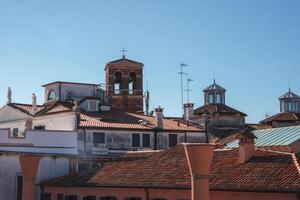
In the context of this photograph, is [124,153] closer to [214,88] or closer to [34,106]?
[34,106]

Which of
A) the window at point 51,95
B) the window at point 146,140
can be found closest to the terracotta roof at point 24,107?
the window at point 51,95

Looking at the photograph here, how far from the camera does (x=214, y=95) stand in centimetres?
6750

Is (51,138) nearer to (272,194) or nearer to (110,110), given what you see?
(110,110)

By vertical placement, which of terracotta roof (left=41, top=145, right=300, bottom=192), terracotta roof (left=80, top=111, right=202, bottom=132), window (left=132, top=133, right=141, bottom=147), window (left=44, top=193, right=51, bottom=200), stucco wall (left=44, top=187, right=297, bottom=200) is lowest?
window (left=44, top=193, right=51, bottom=200)

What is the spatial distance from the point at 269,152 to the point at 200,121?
21.5 meters

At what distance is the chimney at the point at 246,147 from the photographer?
2788 centimetres

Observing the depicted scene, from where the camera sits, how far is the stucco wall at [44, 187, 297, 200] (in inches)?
950

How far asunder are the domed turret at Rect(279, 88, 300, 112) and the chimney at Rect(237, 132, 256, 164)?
43.0 meters

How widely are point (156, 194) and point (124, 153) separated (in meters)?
9.94

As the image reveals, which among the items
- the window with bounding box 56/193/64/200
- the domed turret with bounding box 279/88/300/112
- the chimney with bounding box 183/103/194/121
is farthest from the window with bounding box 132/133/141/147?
the domed turret with bounding box 279/88/300/112

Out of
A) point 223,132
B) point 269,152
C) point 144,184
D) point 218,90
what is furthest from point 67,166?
point 218,90

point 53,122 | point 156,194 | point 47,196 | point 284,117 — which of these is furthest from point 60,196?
point 284,117

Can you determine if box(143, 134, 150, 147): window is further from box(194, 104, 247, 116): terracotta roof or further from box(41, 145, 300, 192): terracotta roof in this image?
box(194, 104, 247, 116): terracotta roof

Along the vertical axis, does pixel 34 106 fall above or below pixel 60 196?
above
